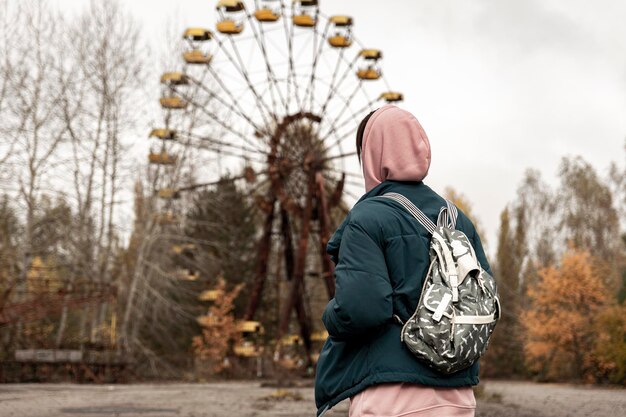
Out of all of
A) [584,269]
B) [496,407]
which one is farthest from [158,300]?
[496,407]

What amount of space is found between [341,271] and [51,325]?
31.5m

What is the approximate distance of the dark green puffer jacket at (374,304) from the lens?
2656 millimetres

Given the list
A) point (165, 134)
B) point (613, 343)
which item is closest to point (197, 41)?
point (165, 134)

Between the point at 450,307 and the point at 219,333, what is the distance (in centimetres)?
3372

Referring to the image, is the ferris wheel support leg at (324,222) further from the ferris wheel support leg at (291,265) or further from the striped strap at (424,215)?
the striped strap at (424,215)

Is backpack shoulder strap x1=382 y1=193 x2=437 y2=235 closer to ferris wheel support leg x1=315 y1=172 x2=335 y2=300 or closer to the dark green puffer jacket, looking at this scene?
the dark green puffer jacket

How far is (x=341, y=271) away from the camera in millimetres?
2686

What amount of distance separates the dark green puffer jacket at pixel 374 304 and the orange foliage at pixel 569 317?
1218 inches

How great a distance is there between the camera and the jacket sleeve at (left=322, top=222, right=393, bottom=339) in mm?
2639

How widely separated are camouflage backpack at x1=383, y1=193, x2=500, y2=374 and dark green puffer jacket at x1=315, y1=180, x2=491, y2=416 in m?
0.04

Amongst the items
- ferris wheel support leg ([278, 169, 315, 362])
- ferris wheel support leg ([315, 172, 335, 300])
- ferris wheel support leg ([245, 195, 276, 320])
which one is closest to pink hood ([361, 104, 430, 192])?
ferris wheel support leg ([315, 172, 335, 300])

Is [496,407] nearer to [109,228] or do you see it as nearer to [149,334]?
[109,228]

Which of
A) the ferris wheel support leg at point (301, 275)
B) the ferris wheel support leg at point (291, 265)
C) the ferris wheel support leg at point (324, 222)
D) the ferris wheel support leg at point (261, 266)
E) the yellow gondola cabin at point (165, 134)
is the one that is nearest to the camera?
the ferris wheel support leg at point (324, 222)

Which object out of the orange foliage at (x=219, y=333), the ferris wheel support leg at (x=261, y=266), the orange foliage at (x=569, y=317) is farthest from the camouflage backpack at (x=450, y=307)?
the orange foliage at (x=219, y=333)
